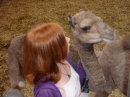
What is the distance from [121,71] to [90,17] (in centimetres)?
51

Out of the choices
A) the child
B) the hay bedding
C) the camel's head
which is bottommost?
the hay bedding

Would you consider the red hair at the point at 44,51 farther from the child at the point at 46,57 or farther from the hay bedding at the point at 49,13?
the hay bedding at the point at 49,13

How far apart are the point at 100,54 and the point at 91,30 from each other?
0.49 m

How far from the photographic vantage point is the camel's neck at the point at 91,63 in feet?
4.51

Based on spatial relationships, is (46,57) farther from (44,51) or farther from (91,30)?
(91,30)

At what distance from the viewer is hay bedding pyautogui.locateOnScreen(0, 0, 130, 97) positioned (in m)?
3.32

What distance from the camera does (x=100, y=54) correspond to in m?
1.77

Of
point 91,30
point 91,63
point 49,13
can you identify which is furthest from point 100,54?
point 49,13

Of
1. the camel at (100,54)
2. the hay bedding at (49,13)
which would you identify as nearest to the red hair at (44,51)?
the camel at (100,54)

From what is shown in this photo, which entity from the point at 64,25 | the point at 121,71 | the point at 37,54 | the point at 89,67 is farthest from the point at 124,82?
the point at 64,25

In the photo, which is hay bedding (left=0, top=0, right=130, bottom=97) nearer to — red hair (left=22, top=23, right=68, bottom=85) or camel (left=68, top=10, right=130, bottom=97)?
camel (left=68, top=10, right=130, bottom=97)

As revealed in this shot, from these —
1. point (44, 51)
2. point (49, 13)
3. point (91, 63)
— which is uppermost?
point (44, 51)

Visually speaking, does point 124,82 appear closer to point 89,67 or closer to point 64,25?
point 89,67

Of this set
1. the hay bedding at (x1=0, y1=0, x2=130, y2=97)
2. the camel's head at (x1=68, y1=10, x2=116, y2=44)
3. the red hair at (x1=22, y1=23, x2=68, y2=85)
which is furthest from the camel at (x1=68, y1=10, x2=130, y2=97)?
the hay bedding at (x1=0, y1=0, x2=130, y2=97)
